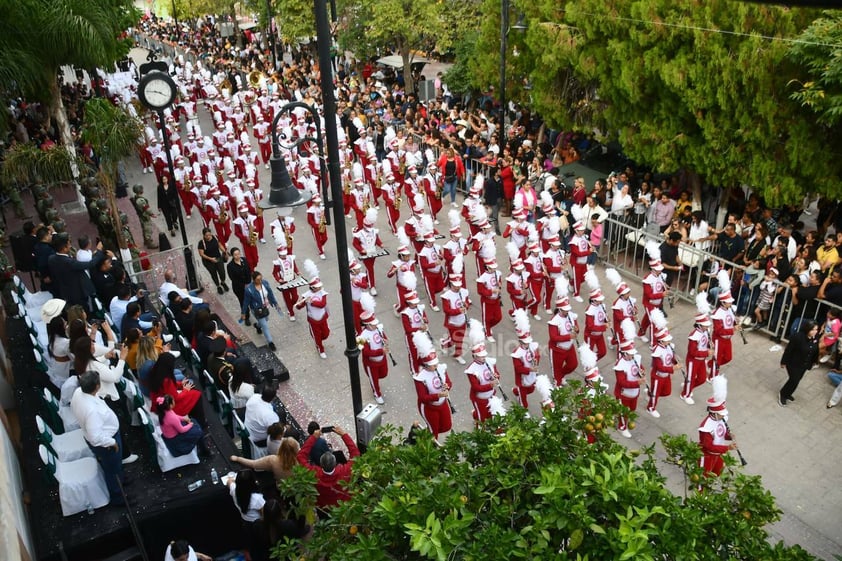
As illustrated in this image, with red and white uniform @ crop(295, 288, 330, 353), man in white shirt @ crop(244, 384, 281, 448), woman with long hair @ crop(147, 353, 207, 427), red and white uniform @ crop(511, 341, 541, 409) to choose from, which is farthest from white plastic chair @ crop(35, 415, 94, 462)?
red and white uniform @ crop(511, 341, 541, 409)

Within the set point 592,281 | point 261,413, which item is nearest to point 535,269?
point 592,281

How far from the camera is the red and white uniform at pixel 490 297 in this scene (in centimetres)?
1152

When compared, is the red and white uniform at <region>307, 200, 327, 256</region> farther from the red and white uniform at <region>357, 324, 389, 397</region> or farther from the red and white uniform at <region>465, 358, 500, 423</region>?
the red and white uniform at <region>465, 358, 500, 423</region>

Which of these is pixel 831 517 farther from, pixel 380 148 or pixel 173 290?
pixel 380 148

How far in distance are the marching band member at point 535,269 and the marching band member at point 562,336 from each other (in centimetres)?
146

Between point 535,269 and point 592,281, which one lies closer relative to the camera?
point 592,281

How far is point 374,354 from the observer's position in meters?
10.2

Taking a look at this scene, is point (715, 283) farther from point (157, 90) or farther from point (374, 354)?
point (157, 90)

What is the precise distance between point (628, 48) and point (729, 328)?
20.5ft

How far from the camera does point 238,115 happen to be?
23734 mm

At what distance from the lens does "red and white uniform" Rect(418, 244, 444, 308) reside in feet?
41.4

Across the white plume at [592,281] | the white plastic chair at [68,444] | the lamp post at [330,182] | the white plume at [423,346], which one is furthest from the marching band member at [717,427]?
the white plastic chair at [68,444]

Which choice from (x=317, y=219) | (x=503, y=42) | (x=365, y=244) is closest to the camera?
(x=365, y=244)

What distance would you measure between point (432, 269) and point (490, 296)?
1.56 meters
